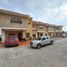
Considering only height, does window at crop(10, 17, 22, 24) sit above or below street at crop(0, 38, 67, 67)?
above

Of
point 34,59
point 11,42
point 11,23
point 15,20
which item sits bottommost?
point 34,59

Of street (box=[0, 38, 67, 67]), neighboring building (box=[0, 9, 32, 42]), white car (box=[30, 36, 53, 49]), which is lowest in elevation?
street (box=[0, 38, 67, 67])

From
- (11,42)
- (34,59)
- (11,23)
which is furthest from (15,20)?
(34,59)

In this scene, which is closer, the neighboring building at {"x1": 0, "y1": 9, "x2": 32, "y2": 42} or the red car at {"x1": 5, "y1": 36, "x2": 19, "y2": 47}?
the red car at {"x1": 5, "y1": 36, "x2": 19, "y2": 47}

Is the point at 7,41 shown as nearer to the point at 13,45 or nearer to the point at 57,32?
the point at 13,45

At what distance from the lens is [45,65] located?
8.44m

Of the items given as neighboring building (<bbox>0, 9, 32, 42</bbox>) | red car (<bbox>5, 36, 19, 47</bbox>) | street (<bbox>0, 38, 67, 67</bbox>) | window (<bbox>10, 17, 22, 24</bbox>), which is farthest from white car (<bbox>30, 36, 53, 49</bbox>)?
window (<bbox>10, 17, 22, 24</bbox>)

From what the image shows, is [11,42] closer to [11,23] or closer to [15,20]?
[11,23]

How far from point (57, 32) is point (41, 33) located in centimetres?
1940

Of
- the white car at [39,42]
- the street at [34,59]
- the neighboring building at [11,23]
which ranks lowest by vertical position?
the street at [34,59]

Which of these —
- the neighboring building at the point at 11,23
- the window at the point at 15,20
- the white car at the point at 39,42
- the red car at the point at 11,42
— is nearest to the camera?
the white car at the point at 39,42

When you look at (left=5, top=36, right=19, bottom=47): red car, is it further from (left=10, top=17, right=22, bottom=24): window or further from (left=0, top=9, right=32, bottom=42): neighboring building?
(left=10, top=17, right=22, bottom=24): window

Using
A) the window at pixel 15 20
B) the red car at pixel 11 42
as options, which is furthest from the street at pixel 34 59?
the window at pixel 15 20

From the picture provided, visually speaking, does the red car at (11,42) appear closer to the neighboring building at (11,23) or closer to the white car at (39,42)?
the white car at (39,42)
